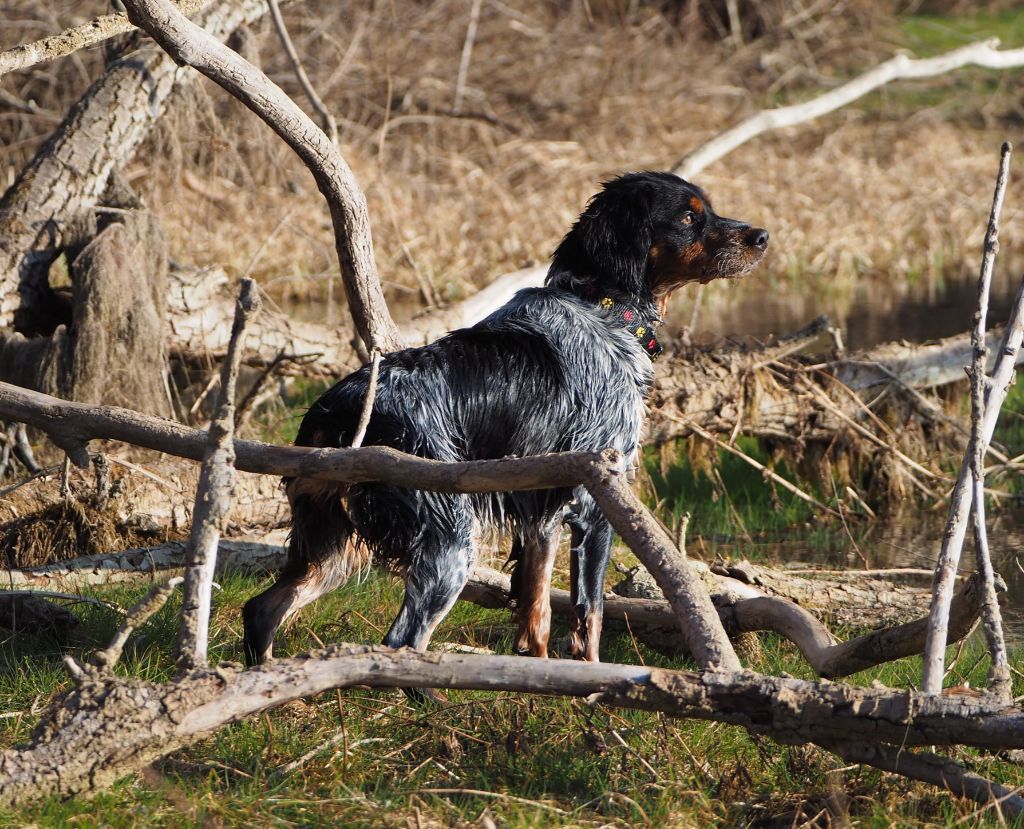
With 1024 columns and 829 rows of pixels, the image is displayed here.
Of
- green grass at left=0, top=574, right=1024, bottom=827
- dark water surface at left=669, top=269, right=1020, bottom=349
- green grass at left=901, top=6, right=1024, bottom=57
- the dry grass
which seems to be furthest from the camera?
green grass at left=901, top=6, right=1024, bottom=57

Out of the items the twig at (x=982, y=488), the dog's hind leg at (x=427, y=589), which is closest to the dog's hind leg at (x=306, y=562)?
the dog's hind leg at (x=427, y=589)

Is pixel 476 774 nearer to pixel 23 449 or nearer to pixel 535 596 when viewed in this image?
pixel 535 596

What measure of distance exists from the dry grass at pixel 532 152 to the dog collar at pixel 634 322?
Answer: 4088 millimetres

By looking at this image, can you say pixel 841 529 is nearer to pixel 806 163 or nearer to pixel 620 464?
pixel 620 464

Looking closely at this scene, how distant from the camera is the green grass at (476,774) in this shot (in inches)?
116

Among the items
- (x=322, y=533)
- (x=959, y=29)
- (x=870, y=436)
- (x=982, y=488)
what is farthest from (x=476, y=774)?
(x=959, y=29)

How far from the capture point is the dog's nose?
491 cm

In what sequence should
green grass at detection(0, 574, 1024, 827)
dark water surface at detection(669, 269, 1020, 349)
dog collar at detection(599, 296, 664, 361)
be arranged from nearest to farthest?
green grass at detection(0, 574, 1024, 827), dog collar at detection(599, 296, 664, 361), dark water surface at detection(669, 269, 1020, 349)

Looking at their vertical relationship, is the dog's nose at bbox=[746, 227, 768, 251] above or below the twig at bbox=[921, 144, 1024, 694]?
above

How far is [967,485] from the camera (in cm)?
328

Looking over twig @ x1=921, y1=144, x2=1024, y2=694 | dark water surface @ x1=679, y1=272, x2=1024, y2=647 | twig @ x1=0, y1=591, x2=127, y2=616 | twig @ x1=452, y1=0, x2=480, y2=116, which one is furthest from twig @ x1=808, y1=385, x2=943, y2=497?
twig @ x1=452, y1=0, x2=480, y2=116

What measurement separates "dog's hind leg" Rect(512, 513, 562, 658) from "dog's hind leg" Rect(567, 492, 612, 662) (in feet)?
0.26

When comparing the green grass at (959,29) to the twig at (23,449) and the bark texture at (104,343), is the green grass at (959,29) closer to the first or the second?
the bark texture at (104,343)

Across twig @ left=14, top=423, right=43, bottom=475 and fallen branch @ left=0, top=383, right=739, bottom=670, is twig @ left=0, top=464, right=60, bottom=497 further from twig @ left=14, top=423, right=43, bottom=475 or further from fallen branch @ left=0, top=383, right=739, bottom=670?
fallen branch @ left=0, top=383, right=739, bottom=670
